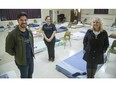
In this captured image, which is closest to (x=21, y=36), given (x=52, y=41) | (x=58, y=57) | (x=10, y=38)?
(x=10, y=38)

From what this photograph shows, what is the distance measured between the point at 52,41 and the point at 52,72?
0.34m

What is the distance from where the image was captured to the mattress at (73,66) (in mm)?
1334

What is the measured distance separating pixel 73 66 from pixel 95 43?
50cm

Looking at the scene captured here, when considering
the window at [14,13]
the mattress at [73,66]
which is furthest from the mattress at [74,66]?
the window at [14,13]

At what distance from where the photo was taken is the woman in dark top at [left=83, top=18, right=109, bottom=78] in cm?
112

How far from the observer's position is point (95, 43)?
1.13m

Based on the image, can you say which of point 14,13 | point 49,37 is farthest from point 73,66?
point 14,13

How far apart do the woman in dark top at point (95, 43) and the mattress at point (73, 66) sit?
0.12m

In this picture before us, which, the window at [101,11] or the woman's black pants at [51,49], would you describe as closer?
the window at [101,11]

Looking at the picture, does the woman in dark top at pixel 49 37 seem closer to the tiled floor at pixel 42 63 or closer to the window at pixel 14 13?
the tiled floor at pixel 42 63

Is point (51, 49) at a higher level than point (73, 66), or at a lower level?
Result: higher

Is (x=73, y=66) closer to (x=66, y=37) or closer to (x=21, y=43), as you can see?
(x=66, y=37)
